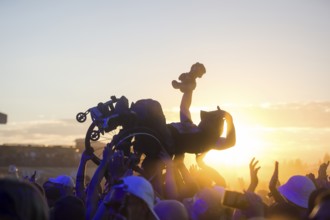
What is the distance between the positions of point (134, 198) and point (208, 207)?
4.20ft

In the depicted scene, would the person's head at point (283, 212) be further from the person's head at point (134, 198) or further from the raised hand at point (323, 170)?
the raised hand at point (323, 170)

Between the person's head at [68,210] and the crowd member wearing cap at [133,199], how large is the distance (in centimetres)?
35

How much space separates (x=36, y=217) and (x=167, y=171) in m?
4.37

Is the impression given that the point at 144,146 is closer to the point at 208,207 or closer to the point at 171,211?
the point at 208,207

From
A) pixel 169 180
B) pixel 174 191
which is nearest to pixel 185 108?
pixel 169 180

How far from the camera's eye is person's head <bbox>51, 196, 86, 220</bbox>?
15.0 feet

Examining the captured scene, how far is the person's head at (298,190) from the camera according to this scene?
20.1ft

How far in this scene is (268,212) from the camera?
6.09 m

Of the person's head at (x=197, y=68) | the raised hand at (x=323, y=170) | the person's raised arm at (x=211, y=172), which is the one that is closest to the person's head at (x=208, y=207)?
the person's raised arm at (x=211, y=172)

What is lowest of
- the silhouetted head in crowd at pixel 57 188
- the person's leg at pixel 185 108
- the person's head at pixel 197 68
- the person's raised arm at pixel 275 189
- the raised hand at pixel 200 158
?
the silhouetted head in crowd at pixel 57 188

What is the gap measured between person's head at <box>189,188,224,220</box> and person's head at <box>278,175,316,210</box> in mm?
1118

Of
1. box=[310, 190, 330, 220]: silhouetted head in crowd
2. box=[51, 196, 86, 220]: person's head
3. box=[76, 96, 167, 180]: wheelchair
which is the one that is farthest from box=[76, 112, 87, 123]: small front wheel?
box=[310, 190, 330, 220]: silhouetted head in crowd

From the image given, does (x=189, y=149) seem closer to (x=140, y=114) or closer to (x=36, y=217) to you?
(x=140, y=114)

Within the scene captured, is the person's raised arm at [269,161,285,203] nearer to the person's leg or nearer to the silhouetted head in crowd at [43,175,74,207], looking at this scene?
the person's leg
